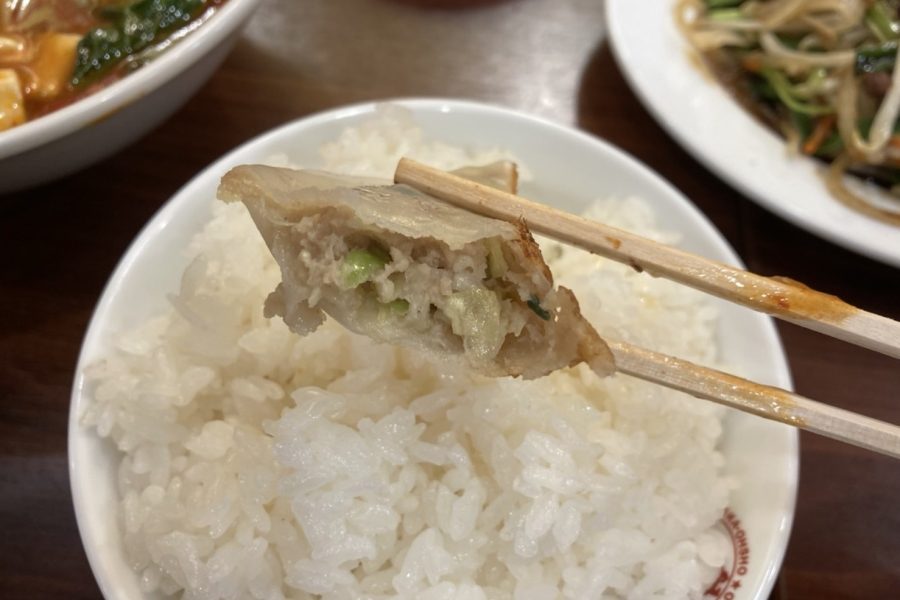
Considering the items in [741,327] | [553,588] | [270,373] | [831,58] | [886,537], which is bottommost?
[886,537]

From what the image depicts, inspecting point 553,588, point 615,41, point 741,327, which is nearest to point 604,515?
point 553,588

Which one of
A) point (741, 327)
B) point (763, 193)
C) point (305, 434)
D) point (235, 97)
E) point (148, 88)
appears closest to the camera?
point (305, 434)

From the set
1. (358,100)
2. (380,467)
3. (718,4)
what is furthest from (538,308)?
(718,4)

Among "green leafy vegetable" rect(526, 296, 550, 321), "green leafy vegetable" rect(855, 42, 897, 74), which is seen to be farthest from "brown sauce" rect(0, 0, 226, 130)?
"green leafy vegetable" rect(855, 42, 897, 74)

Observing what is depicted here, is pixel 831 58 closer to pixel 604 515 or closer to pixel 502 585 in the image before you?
pixel 604 515

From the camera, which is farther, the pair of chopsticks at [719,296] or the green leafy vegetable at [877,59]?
the green leafy vegetable at [877,59]

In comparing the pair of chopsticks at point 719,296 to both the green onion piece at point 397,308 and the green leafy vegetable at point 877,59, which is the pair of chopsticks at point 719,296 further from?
the green leafy vegetable at point 877,59

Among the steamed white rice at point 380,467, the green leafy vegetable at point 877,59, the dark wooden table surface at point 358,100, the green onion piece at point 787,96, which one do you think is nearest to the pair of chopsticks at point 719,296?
the steamed white rice at point 380,467
